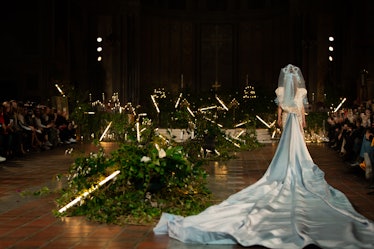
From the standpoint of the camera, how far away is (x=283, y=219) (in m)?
6.81

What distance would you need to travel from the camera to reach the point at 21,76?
2270cm

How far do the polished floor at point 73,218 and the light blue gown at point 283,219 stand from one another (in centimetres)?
21

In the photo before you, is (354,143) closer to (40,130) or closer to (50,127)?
(40,130)

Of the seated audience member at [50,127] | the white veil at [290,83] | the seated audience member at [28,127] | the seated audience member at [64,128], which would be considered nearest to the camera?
the white veil at [290,83]

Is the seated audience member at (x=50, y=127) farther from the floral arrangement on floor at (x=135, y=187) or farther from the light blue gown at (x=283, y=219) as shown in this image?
the light blue gown at (x=283, y=219)

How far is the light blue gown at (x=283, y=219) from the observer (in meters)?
6.00

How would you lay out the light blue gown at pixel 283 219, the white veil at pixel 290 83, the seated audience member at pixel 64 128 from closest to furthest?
the light blue gown at pixel 283 219
the white veil at pixel 290 83
the seated audience member at pixel 64 128

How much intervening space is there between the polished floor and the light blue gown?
0.69 feet

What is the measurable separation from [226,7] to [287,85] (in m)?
23.4

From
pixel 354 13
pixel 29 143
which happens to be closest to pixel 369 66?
pixel 354 13

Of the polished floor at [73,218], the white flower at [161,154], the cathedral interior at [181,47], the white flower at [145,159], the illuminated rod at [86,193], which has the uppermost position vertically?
the cathedral interior at [181,47]

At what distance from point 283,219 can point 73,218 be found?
96.0 inches

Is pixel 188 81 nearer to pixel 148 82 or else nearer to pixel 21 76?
pixel 148 82

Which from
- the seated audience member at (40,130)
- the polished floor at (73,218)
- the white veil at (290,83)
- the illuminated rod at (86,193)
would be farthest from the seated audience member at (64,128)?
the illuminated rod at (86,193)
